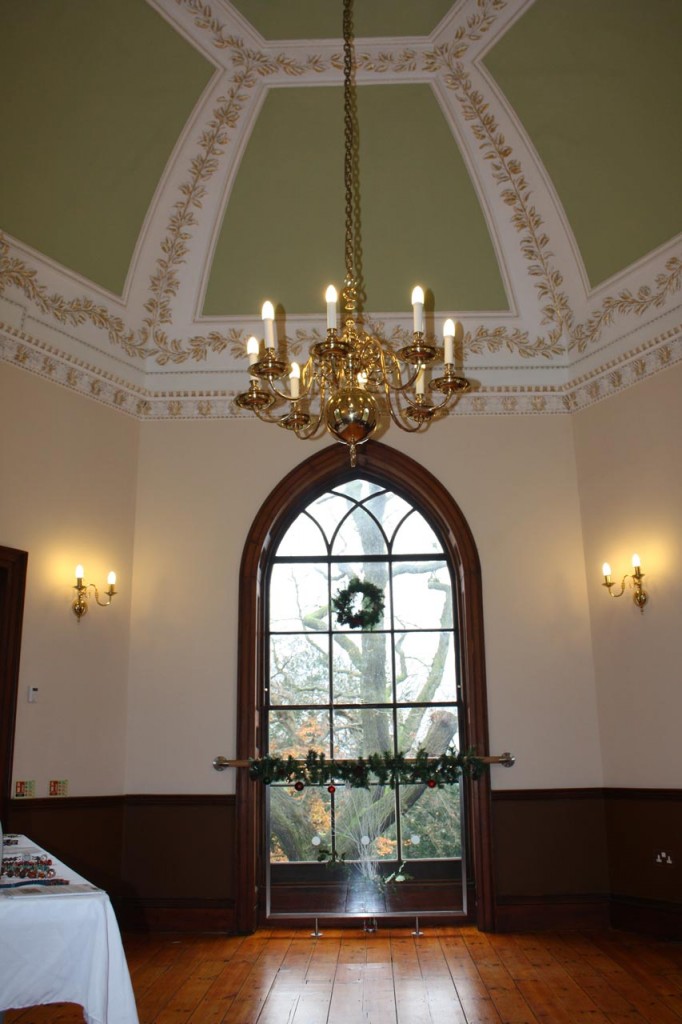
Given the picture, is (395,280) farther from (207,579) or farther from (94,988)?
(94,988)

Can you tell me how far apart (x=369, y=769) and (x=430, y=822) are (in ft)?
2.16

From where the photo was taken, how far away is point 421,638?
6816 mm

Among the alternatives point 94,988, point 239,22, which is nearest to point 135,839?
point 94,988

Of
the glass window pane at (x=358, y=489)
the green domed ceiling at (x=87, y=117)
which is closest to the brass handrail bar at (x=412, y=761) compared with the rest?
the glass window pane at (x=358, y=489)

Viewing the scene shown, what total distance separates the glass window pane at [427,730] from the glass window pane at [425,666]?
0.10 m

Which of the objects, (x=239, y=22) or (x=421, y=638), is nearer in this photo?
(x=239, y=22)

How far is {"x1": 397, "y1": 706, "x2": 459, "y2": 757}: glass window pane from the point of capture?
6582 mm

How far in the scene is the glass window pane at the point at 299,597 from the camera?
271 inches

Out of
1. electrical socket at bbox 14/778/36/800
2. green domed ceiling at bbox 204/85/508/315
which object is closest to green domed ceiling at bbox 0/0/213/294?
green domed ceiling at bbox 204/85/508/315

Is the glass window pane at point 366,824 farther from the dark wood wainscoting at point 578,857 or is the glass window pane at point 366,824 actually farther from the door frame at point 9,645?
the door frame at point 9,645

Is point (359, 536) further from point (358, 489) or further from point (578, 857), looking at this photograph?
point (578, 857)

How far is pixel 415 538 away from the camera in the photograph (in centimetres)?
703

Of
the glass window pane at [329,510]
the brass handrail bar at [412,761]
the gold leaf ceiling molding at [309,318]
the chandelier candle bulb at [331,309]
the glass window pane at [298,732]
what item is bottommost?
the brass handrail bar at [412,761]

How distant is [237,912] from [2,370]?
13.1 feet
